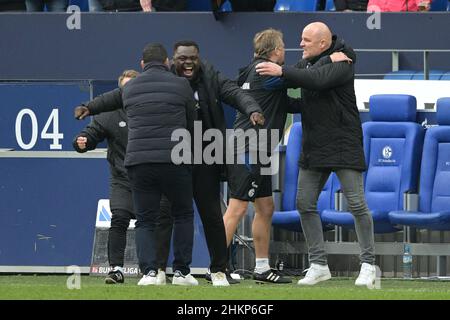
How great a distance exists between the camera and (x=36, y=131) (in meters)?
14.3

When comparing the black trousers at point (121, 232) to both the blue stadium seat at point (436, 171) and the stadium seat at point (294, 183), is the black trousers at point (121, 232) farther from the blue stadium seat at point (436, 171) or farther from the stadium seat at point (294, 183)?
the blue stadium seat at point (436, 171)

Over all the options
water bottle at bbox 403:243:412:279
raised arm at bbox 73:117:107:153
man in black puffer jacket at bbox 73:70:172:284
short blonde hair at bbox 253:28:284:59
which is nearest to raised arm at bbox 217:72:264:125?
short blonde hair at bbox 253:28:284:59

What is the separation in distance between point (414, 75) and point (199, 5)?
3.68 meters

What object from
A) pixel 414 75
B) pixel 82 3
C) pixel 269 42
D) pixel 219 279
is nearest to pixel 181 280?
pixel 219 279

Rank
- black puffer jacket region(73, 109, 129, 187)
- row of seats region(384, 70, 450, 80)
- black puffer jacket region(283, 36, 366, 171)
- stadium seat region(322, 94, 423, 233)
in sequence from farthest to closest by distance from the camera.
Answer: row of seats region(384, 70, 450, 80) → stadium seat region(322, 94, 423, 233) → black puffer jacket region(73, 109, 129, 187) → black puffer jacket region(283, 36, 366, 171)

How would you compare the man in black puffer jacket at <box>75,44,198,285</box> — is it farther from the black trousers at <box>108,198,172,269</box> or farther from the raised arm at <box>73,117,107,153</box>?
the raised arm at <box>73,117,107,153</box>

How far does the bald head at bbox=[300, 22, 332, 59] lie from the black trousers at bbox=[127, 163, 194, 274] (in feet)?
4.61

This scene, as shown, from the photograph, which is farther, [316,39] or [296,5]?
[296,5]

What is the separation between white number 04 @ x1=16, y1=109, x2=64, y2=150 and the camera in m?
14.3

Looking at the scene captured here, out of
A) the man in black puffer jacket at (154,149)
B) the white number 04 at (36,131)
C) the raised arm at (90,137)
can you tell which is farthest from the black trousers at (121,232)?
the white number 04 at (36,131)

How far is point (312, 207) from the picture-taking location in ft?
38.9

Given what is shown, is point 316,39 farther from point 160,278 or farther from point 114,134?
point 160,278

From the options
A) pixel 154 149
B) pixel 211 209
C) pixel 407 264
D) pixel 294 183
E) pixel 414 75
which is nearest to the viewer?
pixel 154 149

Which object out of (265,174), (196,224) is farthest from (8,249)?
(265,174)
